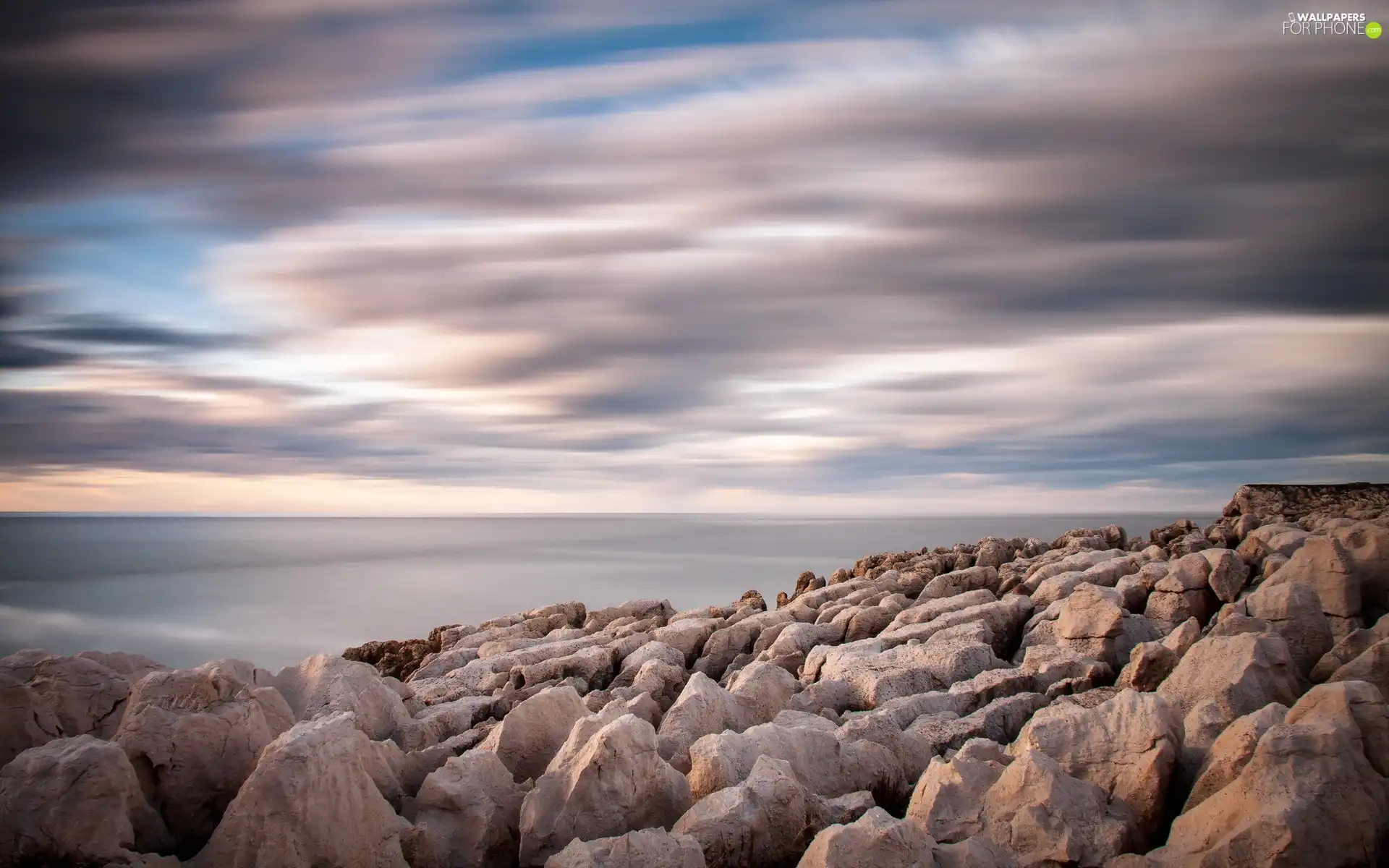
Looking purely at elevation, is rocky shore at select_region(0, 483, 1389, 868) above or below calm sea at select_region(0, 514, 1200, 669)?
above

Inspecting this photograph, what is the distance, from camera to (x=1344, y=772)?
4746mm

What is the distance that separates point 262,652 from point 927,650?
20.8 metres

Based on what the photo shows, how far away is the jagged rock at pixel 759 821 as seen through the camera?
491 cm

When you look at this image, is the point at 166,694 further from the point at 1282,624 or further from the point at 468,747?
the point at 1282,624

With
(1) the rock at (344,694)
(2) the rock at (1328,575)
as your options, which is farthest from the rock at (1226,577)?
(1) the rock at (344,694)

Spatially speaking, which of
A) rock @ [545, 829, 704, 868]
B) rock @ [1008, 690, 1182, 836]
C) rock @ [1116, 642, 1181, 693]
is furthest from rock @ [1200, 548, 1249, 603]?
rock @ [545, 829, 704, 868]

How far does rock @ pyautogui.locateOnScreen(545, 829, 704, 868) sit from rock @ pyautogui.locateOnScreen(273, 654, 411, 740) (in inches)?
130

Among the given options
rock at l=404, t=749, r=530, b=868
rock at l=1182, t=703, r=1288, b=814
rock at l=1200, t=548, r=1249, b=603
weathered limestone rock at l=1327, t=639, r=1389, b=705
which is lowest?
rock at l=404, t=749, r=530, b=868

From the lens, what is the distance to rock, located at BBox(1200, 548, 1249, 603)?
32.0 feet

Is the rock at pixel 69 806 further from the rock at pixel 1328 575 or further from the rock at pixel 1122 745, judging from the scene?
the rock at pixel 1328 575

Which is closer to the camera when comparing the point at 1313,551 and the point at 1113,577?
the point at 1313,551

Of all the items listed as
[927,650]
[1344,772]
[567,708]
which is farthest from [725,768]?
[927,650]

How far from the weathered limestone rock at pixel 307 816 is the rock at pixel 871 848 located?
212 centimetres

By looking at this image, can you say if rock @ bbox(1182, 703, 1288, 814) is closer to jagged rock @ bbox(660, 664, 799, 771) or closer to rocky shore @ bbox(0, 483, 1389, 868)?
rocky shore @ bbox(0, 483, 1389, 868)
